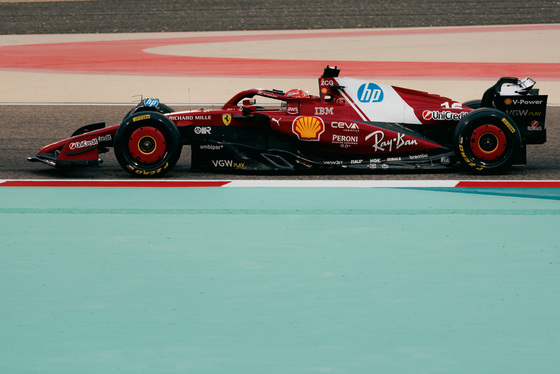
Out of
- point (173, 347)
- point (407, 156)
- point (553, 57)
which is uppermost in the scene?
point (553, 57)

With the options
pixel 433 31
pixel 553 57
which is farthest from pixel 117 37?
pixel 553 57

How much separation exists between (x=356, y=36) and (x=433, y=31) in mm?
3266

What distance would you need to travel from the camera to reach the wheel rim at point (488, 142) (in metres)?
8.81

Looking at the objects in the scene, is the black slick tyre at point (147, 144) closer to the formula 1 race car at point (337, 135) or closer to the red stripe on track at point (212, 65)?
the formula 1 race car at point (337, 135)

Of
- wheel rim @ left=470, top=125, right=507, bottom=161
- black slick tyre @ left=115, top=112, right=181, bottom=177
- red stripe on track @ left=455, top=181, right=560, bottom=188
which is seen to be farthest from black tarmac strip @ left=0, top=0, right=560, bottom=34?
red stripe on track @ left=455, top=181, right=560, bottom=188

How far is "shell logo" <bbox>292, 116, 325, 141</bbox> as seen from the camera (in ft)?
29.6

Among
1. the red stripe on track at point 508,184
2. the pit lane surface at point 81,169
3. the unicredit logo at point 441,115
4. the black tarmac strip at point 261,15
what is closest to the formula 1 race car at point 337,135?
the unicredit logo at point 441,115

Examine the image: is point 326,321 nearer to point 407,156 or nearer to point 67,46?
point 407,156

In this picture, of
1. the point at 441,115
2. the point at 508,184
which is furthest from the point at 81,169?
the point at 508,184

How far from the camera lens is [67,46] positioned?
29.6 m

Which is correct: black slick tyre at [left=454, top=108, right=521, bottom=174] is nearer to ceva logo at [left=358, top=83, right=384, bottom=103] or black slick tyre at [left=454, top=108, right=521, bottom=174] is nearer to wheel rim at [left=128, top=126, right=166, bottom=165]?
ceva logo at [left=358, top=83, right=384, bottom=103]

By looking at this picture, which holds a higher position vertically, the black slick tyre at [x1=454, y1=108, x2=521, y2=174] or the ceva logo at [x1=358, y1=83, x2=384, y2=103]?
the ceva logo at [x1=358, y1=83, x2=384, y2=103]

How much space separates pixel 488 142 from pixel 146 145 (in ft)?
10.4

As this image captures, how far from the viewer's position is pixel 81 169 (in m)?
9.80
